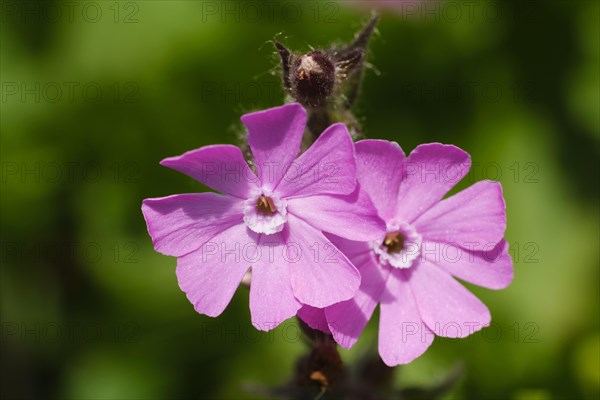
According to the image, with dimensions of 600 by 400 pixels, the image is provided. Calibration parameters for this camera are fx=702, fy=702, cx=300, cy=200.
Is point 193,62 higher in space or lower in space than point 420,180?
higher

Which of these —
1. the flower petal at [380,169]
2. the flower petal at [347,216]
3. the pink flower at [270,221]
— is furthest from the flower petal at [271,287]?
the flower petal at [380,169]

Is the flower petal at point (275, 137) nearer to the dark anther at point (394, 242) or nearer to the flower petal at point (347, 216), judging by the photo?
the flower petal at point (347, 216)

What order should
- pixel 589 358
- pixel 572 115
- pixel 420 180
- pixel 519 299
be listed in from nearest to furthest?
pixel 420 180
pixel 589 358
pixel 519 299
pixel 572 115

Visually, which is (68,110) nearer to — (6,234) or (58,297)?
(6,234)

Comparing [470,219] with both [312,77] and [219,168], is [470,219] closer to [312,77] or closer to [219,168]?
[312,77]

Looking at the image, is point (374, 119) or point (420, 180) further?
point (374, 119)

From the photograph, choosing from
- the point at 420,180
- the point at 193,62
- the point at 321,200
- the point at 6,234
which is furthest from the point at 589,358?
the point at 6,234

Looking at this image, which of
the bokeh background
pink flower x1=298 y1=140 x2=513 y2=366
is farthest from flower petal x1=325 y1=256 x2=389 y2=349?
the bokeh background
